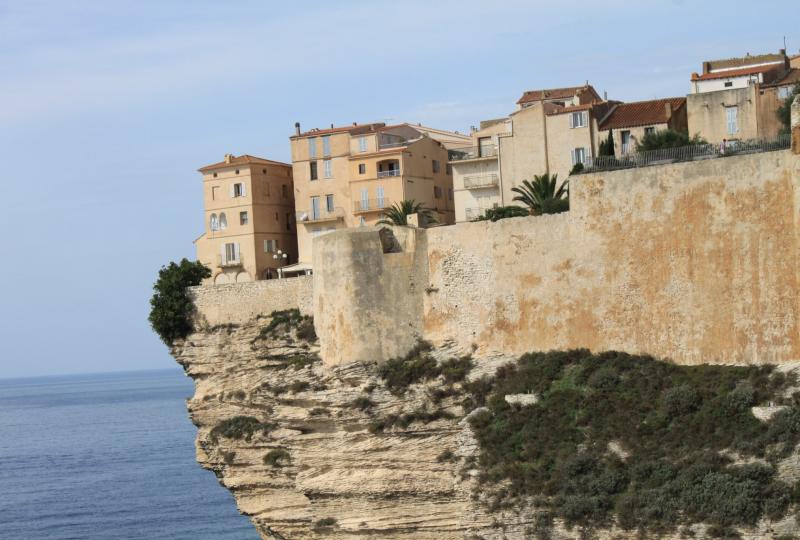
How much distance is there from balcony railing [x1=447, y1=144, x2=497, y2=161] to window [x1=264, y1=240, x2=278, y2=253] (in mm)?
7468

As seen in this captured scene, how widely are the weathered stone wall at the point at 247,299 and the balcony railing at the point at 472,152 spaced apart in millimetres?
9613

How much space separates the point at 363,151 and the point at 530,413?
1970 centimetres

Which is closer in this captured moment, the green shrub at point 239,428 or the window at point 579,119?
the green shrub at point 239,428

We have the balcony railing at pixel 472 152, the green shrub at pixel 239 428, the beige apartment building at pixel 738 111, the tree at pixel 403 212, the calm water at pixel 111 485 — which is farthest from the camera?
the calm water at pixel 111 485

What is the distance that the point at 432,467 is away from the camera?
37.4 meters

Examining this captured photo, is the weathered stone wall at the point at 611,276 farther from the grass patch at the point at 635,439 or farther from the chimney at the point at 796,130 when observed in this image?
the grass patch at the point at 635,439

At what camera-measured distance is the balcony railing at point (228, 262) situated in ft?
173

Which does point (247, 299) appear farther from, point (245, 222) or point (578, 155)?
point (578, 155)

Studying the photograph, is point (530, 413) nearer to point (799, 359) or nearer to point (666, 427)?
point (666, 427)

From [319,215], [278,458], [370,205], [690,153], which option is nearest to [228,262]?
[319,215]

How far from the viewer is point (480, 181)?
51281 millimetres

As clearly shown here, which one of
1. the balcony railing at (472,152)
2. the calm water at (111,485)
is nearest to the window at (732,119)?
the balcony railing at (472,152)

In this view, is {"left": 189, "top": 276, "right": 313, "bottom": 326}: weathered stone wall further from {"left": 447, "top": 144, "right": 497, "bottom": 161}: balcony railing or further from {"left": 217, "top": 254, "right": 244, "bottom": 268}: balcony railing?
{"left": 447, "top": 144, "right": 497, "bottom": 161}: balcony railing

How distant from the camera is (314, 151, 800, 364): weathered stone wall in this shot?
33.6 meters
